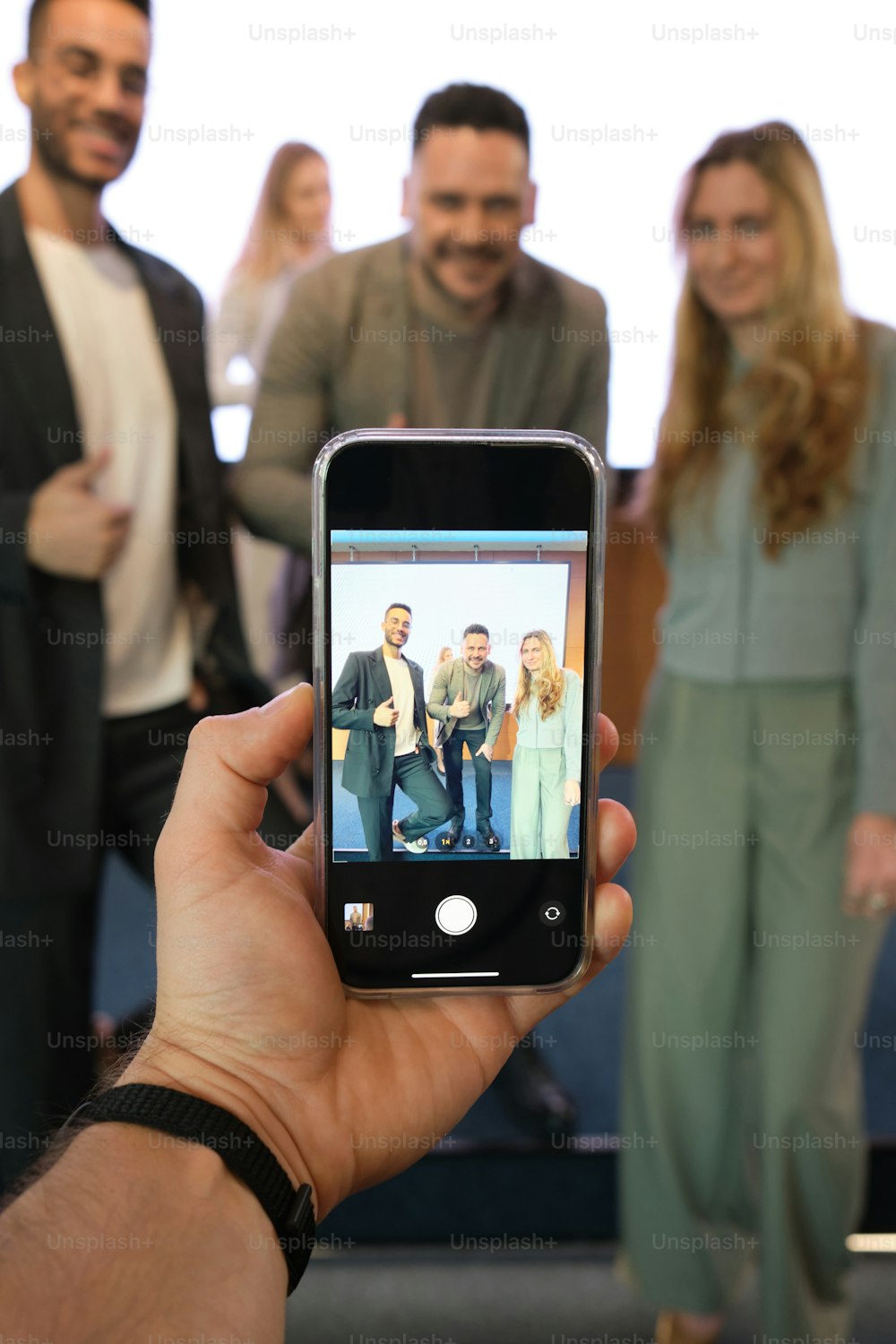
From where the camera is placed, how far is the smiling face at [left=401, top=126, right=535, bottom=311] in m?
1.34

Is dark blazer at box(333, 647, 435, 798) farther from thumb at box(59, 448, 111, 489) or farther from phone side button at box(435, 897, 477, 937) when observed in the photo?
thumb at box(59, 448, 111, 489)

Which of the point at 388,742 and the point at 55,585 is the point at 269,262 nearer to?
the point at 55,585

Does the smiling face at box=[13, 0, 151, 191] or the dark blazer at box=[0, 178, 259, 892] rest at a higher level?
the smiling face at box=[13, 0, 151, 191]

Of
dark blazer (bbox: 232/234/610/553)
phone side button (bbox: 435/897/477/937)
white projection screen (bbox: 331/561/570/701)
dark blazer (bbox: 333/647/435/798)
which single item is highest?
dark blazer (bbox: 232/234/610/553)

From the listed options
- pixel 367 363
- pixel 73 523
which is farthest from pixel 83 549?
pixel 367 363

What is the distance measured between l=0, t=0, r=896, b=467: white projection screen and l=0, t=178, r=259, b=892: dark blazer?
124 millimetres

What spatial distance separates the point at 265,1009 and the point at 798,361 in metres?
1.00

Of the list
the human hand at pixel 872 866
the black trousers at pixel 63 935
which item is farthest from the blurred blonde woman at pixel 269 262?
the human hand at pixel 872 866

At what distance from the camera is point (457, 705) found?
688 mm

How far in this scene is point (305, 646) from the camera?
1.48 meters

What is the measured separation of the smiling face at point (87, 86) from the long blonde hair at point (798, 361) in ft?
2.23

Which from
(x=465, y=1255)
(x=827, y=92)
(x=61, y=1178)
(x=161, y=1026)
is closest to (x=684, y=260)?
(x=827, y=92)

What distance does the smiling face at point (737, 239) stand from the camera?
1316 mm

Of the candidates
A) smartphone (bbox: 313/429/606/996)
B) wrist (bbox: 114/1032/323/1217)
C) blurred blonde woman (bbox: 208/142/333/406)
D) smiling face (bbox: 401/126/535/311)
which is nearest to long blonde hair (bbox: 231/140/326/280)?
blurred blonde woman (bbox: 208/142/333/406)
